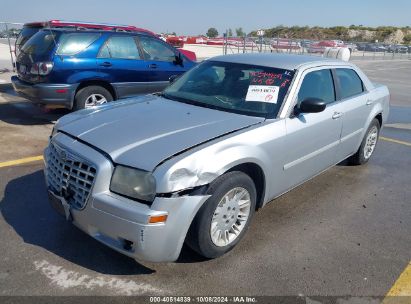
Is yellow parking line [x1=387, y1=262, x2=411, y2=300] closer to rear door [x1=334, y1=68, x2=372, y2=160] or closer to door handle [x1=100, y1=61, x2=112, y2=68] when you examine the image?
rear door [x1=334, y1=68, x2=372, y2=160]

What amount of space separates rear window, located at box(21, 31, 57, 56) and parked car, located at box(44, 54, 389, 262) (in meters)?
3.24

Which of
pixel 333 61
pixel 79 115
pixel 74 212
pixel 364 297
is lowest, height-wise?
pixel 364 297

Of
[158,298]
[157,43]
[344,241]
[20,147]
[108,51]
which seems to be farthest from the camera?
[157,43]

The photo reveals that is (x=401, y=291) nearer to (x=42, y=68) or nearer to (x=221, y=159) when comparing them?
(x=221, y=159)

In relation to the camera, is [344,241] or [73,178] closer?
[73,178]

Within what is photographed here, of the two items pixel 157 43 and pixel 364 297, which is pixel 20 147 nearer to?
pixel 157 43

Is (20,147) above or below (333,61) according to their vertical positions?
below

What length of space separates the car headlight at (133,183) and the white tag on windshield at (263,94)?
157 centimetres

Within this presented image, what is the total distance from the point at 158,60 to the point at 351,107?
14.5 feet

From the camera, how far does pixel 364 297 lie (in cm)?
282

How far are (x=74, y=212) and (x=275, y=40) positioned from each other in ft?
75.8

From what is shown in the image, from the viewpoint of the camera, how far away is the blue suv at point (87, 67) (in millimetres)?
6570

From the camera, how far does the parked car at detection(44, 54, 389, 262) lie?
106 inches

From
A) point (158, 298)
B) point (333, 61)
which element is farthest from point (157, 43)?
point (158, 298)
